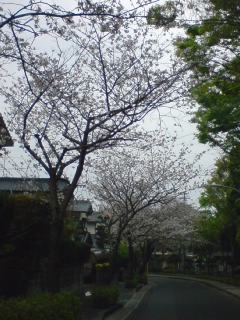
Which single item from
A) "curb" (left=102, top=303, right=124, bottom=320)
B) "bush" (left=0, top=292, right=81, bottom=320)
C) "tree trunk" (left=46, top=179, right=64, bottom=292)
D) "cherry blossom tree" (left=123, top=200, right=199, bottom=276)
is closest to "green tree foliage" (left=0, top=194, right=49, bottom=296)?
"tree trunk" (left=46, top=179, right=64, bottom=292)

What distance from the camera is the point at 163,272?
306 feet

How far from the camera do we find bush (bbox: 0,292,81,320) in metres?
9.58

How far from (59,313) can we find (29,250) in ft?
19.0

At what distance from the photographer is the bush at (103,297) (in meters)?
22.9

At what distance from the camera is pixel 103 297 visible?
22.9 metres

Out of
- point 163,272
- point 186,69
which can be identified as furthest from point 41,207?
point 163,272

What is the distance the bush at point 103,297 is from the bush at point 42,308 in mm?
10160

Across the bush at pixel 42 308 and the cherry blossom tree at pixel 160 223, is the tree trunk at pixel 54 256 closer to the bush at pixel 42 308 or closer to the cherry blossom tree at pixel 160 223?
the bush at pixel 42 308

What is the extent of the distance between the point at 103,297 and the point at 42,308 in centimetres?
1287

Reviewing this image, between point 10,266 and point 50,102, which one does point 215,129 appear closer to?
point 50,102

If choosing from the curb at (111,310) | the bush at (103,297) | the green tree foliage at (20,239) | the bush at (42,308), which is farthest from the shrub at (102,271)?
the bush at (42,308)

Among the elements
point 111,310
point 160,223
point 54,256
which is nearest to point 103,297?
point 111,310

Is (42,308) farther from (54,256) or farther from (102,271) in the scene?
(102,271)

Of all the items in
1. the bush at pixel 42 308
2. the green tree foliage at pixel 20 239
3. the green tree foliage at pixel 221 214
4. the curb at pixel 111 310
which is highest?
the green tree foliage at pixel 221 214
